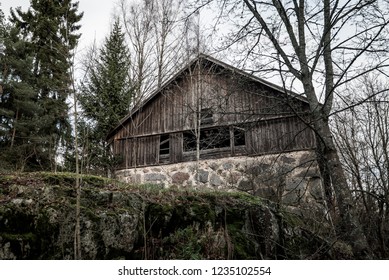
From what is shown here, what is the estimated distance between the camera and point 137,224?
4.64 metres

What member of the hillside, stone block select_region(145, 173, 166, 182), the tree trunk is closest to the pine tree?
stone block select_region(145, 173, 166, 182)

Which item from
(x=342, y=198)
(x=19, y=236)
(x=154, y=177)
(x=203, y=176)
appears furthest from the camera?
(x=154, y=177)

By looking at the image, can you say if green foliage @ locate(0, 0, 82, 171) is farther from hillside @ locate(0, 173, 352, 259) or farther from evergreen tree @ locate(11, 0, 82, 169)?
hillside @ locate(0, 173, 352, 259)

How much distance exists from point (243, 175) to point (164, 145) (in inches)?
166

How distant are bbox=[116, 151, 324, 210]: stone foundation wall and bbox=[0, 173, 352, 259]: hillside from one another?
5170 mm

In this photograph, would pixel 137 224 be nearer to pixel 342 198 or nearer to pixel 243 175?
pixel 342 198

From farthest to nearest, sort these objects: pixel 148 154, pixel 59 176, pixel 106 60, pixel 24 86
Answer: pixel 106 60, pixel 24 86, pixel 148 154, pixel 59 176

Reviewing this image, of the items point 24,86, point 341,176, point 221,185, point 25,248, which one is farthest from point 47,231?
point 24,86

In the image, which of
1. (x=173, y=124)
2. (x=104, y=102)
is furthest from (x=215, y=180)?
(x=104, y=102)

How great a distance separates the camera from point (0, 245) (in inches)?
142

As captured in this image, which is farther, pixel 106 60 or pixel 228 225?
pixel 106 60

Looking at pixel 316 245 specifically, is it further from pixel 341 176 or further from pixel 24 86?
pixel 24 86

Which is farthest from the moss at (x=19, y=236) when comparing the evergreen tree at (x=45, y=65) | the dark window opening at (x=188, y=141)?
the evergreen tree at (x=45, y=65)
